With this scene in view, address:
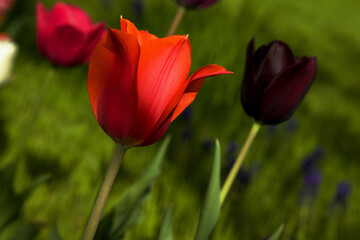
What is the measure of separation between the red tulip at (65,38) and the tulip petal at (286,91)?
41 centimetres

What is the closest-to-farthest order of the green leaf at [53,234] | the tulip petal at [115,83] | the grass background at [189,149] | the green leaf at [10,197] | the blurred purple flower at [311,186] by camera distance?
the tulip petal at [115,83] < the green leaf at [53,234] < the green leaf at [10,197] < the grass background at [189,149] < the blurred purple flower at [311,186]

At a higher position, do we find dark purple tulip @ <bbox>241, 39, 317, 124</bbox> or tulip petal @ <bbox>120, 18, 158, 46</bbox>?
tulip petal @ <bbox>120, 18, 158, 46</bbox>

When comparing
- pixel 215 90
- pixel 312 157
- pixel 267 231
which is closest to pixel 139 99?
pixel 267 231

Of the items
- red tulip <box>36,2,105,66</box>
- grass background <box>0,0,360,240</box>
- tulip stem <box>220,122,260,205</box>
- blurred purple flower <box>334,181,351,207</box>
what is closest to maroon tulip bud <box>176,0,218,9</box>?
red tulip <box>36,2,105,66</box>

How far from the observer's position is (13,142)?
1.62m

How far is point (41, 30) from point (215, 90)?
1.17 metres

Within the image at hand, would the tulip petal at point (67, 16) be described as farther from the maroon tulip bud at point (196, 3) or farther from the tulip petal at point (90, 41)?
the maroon tulip bud at point (196, 3)

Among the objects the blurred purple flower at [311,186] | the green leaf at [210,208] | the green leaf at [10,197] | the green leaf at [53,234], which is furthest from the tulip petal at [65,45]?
the blurred purple flower at [311,186]

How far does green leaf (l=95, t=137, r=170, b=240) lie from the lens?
0.86 m

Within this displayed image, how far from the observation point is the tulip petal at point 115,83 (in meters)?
0.49

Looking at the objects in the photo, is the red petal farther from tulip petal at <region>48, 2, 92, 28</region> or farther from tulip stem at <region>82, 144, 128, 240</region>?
tulip stem at <region>82, 144, 128, 240</region>

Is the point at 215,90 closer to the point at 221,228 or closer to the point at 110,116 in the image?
the point at 221,228

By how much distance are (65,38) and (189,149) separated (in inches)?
35.7

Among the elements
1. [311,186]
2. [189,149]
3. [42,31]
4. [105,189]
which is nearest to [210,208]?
[105,189]
